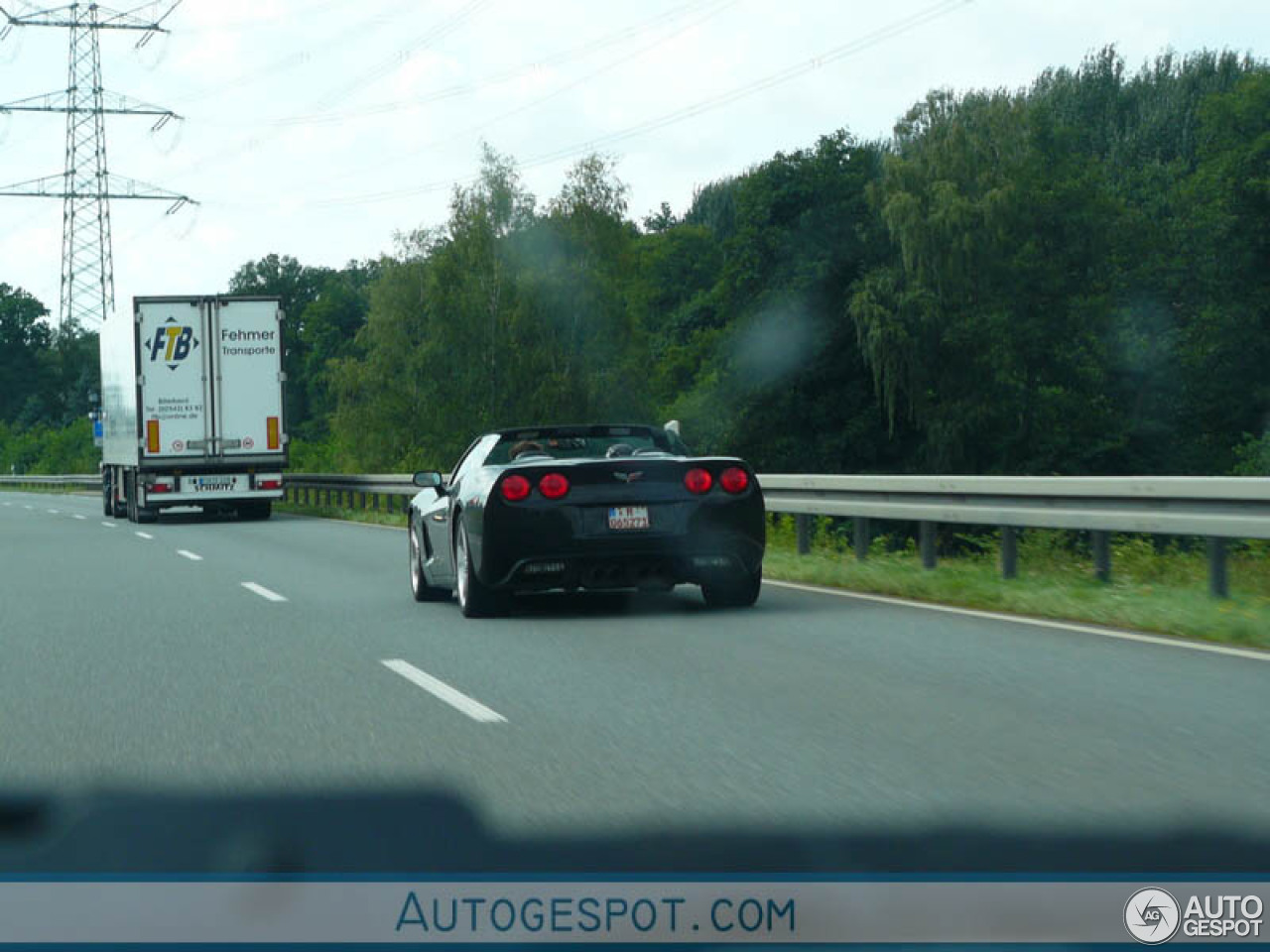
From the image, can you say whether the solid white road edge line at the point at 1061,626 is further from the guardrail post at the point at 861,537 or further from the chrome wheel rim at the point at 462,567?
the chrome wheel rim at the point at 462,567

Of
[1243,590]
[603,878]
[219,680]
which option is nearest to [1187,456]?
[1243,590]

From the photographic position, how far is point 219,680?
27.7 ft

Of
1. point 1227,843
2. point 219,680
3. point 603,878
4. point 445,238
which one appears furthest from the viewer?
point 445,238

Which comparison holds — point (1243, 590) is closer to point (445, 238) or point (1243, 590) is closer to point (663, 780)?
point (663, 780)

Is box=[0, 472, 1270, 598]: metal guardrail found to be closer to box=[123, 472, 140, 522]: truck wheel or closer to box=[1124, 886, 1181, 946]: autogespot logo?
box=[1124, 886, 1181, 946]: autogespot logo

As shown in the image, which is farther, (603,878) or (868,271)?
(868,271)

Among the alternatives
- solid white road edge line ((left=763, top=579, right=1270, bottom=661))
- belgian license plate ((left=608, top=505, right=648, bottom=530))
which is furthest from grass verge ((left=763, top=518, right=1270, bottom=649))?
belgian license plate ((left=608, top=505, right=648, bottom=530))

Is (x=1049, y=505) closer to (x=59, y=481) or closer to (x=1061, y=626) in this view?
(x=1061, y=626)

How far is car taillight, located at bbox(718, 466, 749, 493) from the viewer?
1113cm

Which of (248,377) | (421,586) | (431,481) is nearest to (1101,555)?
(431,481)

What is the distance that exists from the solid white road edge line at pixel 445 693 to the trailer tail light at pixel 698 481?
259cm

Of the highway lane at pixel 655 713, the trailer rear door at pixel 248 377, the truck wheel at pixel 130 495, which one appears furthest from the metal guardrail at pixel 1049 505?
the truck wheel at pixel 130 495

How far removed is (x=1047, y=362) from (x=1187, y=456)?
16.4 feet

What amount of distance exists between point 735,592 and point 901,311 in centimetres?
3639
